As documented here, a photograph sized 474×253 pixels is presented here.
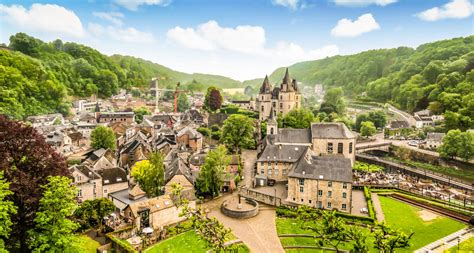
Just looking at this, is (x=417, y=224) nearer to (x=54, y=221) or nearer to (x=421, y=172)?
(x=421, y=172)

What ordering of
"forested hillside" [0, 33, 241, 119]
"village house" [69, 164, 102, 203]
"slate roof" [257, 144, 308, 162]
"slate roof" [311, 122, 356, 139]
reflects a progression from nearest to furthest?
"village house" [69, 164, 102, 203] < "slate roof" [257, 144, 308, 162] < "slate roof" [311, 122, 356, 139] < "forested hillside" [0, 33, 241, 119]

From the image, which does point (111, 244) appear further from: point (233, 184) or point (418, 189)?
point (418, 189)

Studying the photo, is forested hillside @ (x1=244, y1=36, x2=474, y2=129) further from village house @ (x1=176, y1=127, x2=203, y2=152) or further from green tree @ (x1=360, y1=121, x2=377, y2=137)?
village house @ (x1=176, y1=127, x2=203, y2=152)

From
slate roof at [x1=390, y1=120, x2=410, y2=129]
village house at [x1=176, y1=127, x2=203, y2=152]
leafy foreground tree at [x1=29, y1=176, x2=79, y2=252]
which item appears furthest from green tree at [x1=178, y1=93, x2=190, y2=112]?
leafy foreground tree at [x1=29, y1=176, x2=79, y2=252]

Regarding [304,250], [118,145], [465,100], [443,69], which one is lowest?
[304,250]

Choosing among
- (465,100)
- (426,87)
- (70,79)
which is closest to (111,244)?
(465,100)

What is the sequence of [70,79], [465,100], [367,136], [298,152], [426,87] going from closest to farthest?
[298,152] → [465,100] → [367,136] → [426,87] → [70,79]

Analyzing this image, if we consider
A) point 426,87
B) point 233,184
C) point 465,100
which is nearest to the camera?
point 233,184
